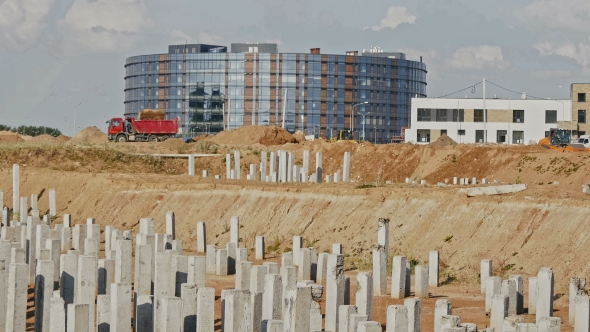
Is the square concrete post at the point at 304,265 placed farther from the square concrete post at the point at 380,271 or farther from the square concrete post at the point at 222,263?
the square concrete post at the point at 222,263

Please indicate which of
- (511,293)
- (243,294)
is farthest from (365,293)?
(511,293)

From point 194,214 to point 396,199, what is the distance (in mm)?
8030

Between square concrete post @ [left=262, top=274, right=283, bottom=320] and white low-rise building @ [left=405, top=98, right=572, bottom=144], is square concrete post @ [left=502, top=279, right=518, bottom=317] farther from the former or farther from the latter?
white low-rise building @ [left=405, top=98, right=572, bottom=144]

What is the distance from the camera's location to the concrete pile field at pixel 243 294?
45.5 ft

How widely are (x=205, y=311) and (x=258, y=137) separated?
2680 inches

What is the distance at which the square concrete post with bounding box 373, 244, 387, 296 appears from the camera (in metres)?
20.7

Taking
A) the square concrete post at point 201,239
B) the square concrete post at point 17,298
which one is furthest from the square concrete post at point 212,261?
the square concrete post at point 17,298

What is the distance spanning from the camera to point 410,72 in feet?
538

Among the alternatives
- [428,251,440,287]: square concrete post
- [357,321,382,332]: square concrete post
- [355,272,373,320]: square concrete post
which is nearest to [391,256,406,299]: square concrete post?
[428,251,440,287]: square concrete post

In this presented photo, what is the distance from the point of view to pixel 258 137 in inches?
3228

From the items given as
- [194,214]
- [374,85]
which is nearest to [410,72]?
[374,85]

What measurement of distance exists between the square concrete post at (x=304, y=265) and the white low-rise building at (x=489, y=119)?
9455 cm

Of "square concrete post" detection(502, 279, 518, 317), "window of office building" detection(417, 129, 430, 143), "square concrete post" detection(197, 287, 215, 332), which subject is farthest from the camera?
"window of office building" detection(417, 129, 430, 143)

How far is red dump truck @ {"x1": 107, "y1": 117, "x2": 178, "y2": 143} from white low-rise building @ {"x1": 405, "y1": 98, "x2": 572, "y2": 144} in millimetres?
42833
